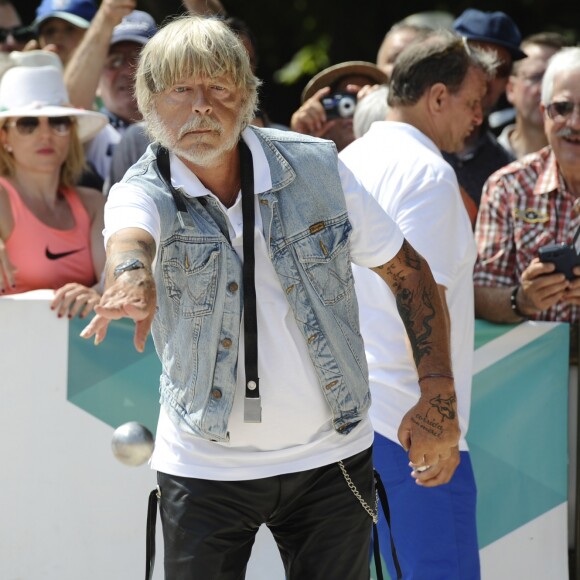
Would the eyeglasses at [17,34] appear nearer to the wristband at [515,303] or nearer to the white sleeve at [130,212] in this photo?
the wristband at [515,303]

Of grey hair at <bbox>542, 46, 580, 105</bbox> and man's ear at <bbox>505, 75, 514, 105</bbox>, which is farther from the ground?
grey hair at <bbox>542, 46, 580, 105</bbox>

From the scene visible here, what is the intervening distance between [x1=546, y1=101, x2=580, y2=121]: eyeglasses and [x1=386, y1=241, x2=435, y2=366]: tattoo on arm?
1.90 meters

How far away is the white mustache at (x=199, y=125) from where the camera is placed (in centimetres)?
279

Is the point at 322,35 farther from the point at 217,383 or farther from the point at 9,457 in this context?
the point at 217,383

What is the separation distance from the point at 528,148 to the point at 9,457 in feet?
10.5

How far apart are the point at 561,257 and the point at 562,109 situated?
76 cm

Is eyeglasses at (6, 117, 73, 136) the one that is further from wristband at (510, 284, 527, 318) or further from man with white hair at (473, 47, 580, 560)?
wristband at (510, 284, 527, 318)

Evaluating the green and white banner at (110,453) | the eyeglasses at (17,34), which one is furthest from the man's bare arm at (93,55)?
the green and white banner at (110,453)

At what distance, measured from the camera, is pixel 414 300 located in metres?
3.07

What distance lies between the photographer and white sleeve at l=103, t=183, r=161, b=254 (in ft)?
8.49

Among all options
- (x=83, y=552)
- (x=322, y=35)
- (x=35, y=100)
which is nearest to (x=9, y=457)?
(x=83, y=552)

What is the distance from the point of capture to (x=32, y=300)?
4.45 meters

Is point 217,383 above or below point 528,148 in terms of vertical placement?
above

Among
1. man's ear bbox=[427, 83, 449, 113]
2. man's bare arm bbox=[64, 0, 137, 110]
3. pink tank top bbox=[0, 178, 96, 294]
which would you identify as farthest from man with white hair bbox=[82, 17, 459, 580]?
man's bare arm bbox=[64, 0, 137, 110]
